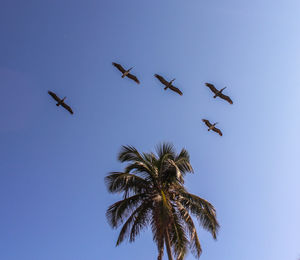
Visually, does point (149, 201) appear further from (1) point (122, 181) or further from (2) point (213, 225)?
(2) point (213, 225)

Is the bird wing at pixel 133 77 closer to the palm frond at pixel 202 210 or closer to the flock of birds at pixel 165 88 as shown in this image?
the flock of birds at pixel 165 88

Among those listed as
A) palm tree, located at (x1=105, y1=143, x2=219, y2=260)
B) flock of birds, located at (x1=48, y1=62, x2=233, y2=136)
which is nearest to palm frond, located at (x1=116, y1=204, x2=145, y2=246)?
palm tree, located at (x1=105, y1=143, x2=219, y2=260)

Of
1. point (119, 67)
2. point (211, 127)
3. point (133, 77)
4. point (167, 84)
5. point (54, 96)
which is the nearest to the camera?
point (133, 77)

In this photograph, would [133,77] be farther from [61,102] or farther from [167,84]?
[61,102]

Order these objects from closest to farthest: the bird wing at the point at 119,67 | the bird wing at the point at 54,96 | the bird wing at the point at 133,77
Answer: the bird wing at the point at 133,77 → the bird wing at the point at 119,67 → the bird wing at the point at 54,96

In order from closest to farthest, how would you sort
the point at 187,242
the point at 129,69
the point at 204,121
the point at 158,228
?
1. the point at 158,228
2. the point at 187,242
3. the point at 129,69
4. the point at 204,121

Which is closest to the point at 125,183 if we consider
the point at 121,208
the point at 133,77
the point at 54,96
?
the point at 121,208

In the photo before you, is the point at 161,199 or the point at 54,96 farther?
the point at 54,96

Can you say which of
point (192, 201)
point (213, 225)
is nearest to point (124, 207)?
point (192, 201)

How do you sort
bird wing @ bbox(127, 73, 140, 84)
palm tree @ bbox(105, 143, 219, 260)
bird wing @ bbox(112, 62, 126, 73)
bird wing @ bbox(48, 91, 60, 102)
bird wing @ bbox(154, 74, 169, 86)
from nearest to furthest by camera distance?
palm tree @ bbox(105, 143, 219, 260)
bird wing @ bbox(127, 73, 140, 84)
bird wing @ bbox(154, 74, 169, 86)
bird wing @ bbox(112, 62, 126, 73)
bird wing @ bbox(48, 91, 60, 102)

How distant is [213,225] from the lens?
40.3 ft

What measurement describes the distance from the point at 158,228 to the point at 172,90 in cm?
1421

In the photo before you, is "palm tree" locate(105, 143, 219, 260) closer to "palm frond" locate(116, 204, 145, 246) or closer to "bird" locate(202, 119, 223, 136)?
"palm frond" locate(116, 204, 145, 246)

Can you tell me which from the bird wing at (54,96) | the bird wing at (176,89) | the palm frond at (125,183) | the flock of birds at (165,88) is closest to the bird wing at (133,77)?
the flock of birds at (165,88)
